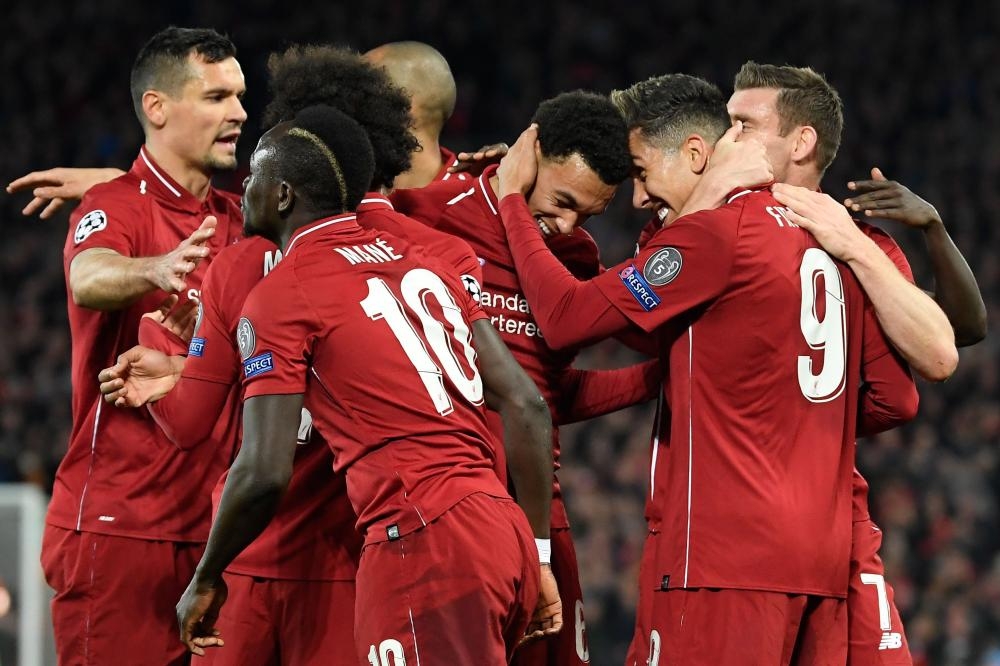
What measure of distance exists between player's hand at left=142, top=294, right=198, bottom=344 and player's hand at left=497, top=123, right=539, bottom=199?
3.57ft

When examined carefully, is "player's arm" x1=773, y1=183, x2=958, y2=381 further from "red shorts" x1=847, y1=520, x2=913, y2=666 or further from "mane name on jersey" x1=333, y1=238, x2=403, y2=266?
"mane name on jersey" x1=333, y1=238, x2=403, y2=266

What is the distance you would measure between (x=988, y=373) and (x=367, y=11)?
379 inches

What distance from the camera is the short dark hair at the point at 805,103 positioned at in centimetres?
444

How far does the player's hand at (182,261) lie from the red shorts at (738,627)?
1.76 metres

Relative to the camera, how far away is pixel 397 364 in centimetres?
364

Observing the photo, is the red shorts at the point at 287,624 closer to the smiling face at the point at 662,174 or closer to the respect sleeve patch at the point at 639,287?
the respect sleeve patch at the point at 639,287

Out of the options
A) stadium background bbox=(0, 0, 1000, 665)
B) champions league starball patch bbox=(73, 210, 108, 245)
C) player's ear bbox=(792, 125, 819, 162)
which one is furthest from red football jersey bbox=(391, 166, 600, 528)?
stadium background bbox=(0, 0, 1000, 665)

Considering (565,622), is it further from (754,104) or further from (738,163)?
(754,104)

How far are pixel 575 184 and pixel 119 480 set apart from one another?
1894 mm

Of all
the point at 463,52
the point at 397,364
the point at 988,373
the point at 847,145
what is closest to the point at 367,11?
the point at 463,52

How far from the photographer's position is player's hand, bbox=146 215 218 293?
4332 mm

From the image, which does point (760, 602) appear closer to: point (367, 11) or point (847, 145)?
point (847, 145)

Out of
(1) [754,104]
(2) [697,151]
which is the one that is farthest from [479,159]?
(1) [754,104]

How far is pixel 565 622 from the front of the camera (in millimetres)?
4750
